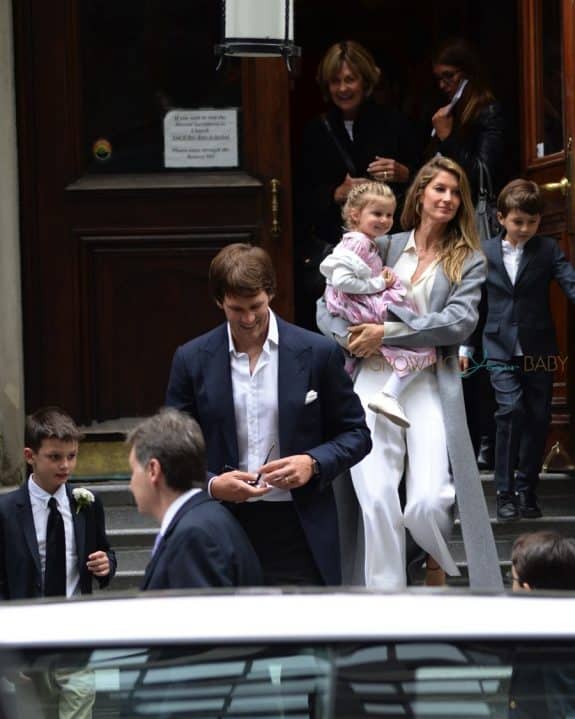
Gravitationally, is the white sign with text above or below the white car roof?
above

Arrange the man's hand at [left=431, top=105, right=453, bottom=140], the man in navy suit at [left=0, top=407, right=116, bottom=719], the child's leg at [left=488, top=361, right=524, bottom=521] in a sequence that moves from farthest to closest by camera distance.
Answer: the man's hand at [left=431, top=105, right=453, bottom=140] → the child's leg at [left=488, top=361, right=524, bottom=521] → the man in navy suit at [left=0, top=407, right=116, bottom=719]

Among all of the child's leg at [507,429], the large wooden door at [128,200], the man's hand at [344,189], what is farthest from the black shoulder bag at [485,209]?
the large wooden door at [128,200]

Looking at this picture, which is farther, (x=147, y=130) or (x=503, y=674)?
(x=147, y=130)

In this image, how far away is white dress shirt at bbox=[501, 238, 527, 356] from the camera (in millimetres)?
8195

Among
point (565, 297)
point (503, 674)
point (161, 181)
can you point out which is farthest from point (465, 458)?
point (503, 674)

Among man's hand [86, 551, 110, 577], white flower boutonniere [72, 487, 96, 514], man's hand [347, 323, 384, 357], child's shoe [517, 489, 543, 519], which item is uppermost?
man's hand [347, 323, 384, 357]

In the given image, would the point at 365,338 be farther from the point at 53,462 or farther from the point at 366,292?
the point at 53,462

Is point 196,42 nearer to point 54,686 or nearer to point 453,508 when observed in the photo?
point 453,508

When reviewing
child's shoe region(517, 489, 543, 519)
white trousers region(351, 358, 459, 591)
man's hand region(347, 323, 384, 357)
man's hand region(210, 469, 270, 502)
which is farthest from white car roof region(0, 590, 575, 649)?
child's shoe region(517, 489, 543, 519)

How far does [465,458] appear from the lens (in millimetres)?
6438

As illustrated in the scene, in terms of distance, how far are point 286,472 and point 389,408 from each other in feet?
3.93

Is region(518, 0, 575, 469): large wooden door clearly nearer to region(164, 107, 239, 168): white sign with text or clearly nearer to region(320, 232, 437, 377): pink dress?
region(164, 107, 239, 168): white sign with text

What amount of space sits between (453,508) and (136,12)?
3475 mm

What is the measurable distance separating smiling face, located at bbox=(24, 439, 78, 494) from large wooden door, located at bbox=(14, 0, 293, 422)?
3146 millimetres
